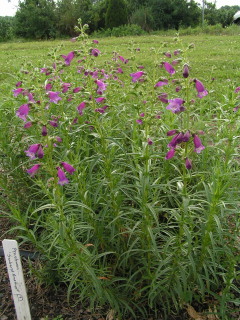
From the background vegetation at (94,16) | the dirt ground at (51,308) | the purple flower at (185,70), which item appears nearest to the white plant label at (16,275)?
the dirt ground at (51,308)

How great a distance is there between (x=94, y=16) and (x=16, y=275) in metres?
29.7

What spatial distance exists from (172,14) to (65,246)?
3250cm

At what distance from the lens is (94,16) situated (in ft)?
93.3

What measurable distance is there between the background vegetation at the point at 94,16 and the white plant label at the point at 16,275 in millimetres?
27055

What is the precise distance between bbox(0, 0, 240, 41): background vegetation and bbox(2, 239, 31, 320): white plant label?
2706cm

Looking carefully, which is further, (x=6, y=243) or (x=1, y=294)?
(x=1, y=294)

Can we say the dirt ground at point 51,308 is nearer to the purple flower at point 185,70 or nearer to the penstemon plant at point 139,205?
the penstemon plant at point 139,205

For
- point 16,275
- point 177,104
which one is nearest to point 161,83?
point 177,104

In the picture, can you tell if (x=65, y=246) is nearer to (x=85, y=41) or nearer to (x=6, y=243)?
(x=6, y=243)

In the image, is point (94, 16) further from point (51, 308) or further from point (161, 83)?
point (51, 308)

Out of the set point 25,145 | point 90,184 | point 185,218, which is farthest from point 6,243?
point 25,145

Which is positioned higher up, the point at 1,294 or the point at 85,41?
the point at 85,41

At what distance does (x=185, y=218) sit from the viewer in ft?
7.11

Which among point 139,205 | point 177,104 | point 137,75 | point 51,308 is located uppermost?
point 137,75
